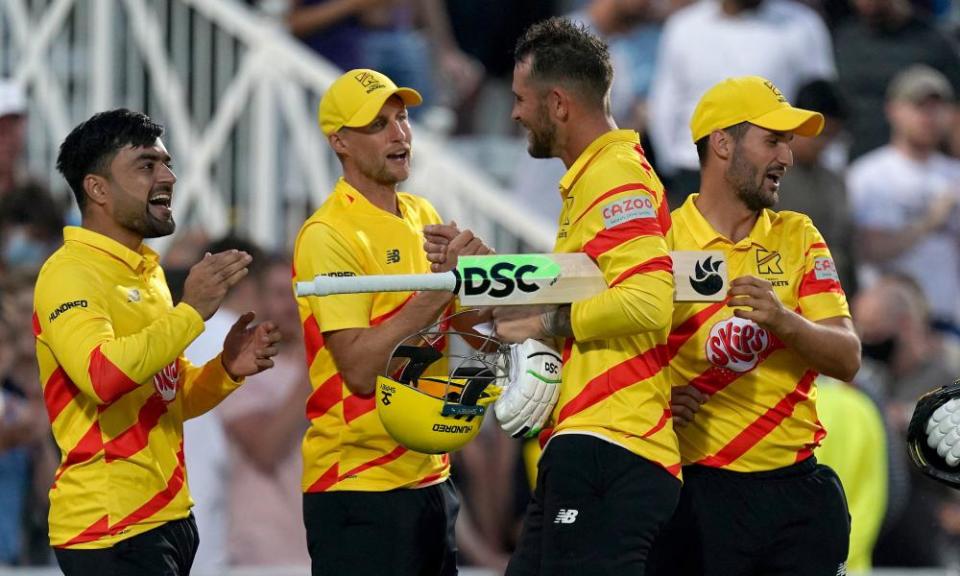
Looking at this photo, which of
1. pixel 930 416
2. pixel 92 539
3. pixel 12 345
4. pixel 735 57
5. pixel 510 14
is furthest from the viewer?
pixel 510 14

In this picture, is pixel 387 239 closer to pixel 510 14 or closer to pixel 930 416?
pixel 930 416

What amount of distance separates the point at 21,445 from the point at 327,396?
327 cm

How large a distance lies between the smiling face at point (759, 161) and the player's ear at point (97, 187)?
2172 mm

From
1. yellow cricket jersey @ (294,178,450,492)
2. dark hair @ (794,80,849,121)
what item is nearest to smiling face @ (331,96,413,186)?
yellow cricket jersey @ (294,178,450,492)

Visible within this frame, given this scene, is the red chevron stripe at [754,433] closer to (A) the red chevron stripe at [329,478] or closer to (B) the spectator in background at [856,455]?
(A) the red chevron stripe at [329,478]

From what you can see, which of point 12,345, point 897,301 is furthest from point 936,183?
point 12,345

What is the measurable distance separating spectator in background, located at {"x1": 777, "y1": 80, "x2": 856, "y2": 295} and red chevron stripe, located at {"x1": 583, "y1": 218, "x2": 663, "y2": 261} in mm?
4554

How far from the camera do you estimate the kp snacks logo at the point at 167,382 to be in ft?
20.0

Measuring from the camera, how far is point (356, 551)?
6.13 meters

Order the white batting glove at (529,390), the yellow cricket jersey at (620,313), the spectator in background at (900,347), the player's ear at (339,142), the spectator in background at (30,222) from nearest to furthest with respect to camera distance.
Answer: the yellow cricket jersey at (620,313) → the white batting glove at (529,390) → the player's ear at (339,142) → the spectator in background at (30,222) → the spectator in background at (900,347)

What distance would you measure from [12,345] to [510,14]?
4765mm

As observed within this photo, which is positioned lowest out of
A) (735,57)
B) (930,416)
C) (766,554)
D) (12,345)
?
(766,554)

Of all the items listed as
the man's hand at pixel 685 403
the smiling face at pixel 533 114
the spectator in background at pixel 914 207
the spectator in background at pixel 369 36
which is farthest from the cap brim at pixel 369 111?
the spectator in background at pixel 914 207

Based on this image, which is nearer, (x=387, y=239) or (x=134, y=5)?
(x=387, y=239)
